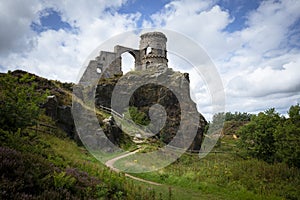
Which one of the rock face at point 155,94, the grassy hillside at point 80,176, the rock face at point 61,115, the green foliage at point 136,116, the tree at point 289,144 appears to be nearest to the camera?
the grassy hillside at point 80,176

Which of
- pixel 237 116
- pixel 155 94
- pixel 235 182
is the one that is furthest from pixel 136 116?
pixel 237 116

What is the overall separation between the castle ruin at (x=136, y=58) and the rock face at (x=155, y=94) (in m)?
4.15

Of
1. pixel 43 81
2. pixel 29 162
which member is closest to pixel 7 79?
pixel 29 162

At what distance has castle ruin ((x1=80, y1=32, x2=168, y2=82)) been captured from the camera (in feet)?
147

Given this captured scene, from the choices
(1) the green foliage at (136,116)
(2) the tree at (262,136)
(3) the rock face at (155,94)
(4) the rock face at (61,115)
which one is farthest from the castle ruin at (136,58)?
(4) the rock face at (61,115)

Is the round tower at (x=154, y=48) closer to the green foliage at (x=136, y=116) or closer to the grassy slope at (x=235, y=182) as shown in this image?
the green foliage at (x=136, y=116)

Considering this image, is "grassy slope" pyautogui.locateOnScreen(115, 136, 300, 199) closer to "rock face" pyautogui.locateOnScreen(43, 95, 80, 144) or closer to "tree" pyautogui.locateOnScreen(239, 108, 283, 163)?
"rock face" pyautogui.locateOnScreen(43, 95, 80, 144)

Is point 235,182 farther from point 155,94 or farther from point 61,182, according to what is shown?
point 155,94

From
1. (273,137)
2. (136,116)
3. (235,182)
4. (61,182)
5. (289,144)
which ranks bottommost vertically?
(235,182)

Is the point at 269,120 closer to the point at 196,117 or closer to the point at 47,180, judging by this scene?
the point at 196,117

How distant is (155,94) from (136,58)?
15170 millimetres

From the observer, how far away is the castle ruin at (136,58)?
147 feet

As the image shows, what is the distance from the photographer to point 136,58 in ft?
171

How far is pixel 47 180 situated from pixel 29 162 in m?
0.79
